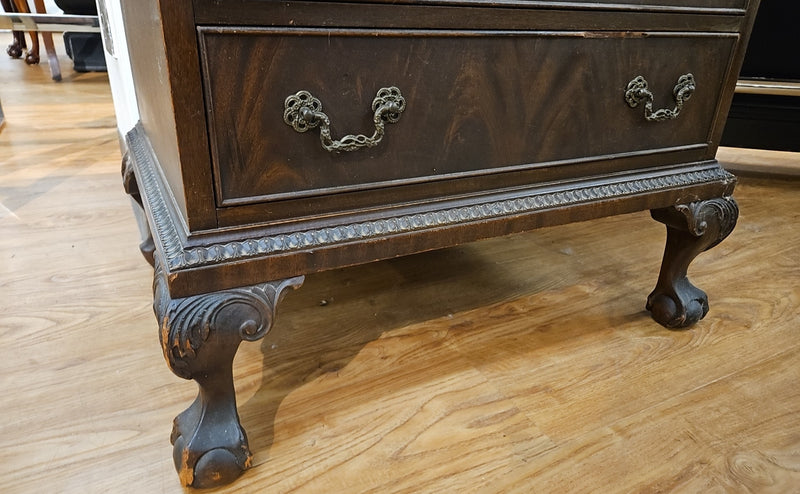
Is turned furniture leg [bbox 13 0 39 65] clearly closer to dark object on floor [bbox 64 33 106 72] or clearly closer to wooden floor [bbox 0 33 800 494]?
dark object on floor [bbox 64 33 106 72]

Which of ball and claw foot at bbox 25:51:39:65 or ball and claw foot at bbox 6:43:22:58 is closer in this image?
ball and claw foot at bbox 25:51:39:65

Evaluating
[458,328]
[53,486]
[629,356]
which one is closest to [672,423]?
[629,356]

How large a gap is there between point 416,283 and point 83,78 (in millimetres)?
2981

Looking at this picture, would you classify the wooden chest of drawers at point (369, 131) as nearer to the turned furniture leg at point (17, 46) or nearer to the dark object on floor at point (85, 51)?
the dark object on floor at point (85, 51)

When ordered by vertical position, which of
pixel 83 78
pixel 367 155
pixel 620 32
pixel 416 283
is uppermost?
pixel 620 32

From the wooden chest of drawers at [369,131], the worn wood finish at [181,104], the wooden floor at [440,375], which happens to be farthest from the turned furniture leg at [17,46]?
the worn wood finish at [181,104]

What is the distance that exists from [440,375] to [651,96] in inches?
20.3

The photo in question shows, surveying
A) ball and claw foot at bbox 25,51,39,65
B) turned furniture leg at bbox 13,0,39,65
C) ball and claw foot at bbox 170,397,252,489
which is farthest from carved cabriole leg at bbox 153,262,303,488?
ball and claw foot at bbox 25,51,39,65

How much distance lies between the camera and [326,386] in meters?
0.85

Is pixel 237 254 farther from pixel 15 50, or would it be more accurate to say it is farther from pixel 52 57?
pixel 15 50

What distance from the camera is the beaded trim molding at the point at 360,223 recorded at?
1.93 feet

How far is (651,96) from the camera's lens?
0.80 m

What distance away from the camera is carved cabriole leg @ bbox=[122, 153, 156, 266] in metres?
1.02

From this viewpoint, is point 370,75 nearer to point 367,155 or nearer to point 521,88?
point 367,155
